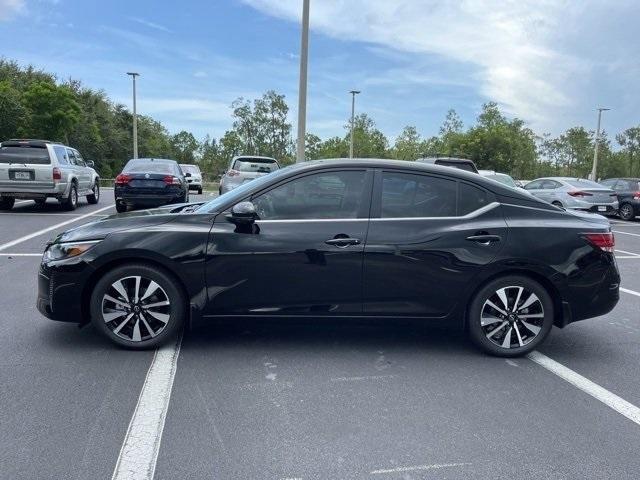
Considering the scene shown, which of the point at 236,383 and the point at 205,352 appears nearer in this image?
the point at 236,383

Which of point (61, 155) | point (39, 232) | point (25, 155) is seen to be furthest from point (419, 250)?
point (61, 155)

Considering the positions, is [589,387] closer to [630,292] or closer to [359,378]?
[359,378]

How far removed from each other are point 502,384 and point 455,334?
1.19 metres

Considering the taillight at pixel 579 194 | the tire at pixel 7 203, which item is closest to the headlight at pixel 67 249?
the tire at pixel 7 203

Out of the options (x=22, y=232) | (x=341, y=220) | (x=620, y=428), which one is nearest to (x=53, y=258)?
(x=341, y=220)

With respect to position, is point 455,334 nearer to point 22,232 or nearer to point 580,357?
point 580,357

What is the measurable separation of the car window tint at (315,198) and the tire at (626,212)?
58.7 ft

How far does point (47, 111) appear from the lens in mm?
43281

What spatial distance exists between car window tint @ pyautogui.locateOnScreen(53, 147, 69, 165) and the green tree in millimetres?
31269

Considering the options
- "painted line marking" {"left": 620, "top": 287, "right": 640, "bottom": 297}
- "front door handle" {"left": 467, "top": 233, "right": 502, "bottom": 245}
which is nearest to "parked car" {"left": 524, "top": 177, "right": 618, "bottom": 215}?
"painted line marking" {"left": 620, "top": 287, "right": 640, "bottom": 297}

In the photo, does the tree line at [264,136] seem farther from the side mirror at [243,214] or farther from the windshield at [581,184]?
the side mirror at [243,214]

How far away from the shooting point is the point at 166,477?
9.30ft

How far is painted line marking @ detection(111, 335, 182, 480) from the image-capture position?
114 inches

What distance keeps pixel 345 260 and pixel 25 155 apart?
12.1m
